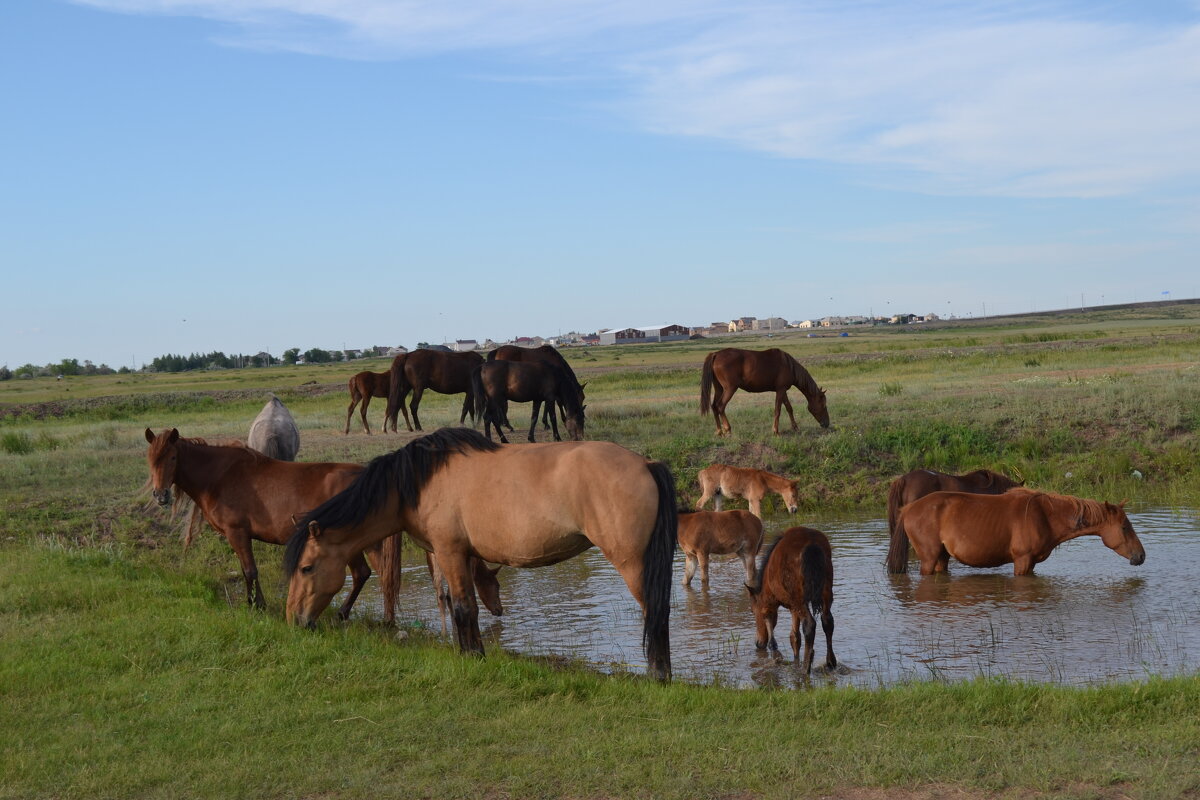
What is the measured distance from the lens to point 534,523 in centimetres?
762

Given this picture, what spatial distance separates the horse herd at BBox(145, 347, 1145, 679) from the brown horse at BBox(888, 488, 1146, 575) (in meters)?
0.01

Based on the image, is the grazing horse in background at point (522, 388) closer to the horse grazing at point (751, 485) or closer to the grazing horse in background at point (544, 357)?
the grazing horse in background at point (544, 357)

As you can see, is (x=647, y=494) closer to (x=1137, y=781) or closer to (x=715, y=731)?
(x=715, y=731)

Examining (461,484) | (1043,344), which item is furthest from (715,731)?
(1043,344)

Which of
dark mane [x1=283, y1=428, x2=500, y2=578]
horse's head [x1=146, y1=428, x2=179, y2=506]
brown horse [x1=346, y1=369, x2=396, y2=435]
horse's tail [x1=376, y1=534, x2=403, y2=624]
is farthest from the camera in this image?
brown horse [x1=346, y1=369, x2=396, y2=435]

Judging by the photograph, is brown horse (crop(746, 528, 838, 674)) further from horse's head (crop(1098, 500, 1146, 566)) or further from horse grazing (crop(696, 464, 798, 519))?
horse grazing (crop(696, 464, 798, 519))

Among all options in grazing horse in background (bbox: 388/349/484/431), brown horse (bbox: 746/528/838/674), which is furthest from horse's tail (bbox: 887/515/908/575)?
grazing horse in background (bbox: 388/349/484/431)

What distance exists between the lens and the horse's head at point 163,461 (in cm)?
957

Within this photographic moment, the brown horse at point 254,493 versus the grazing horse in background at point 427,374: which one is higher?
the grazing horse in background at point 427,374

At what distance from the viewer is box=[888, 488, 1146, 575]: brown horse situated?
1111cm

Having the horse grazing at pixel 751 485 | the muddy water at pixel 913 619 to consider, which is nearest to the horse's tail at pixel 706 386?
the horse grazing at pixel 751 485

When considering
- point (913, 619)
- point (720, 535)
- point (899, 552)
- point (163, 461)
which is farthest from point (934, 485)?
point (163, 461)

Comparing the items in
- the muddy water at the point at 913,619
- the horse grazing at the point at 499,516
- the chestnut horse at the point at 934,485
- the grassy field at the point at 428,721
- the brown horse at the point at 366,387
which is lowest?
the muddy water at the point at 913,619

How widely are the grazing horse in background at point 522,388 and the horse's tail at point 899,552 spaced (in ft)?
32.2
